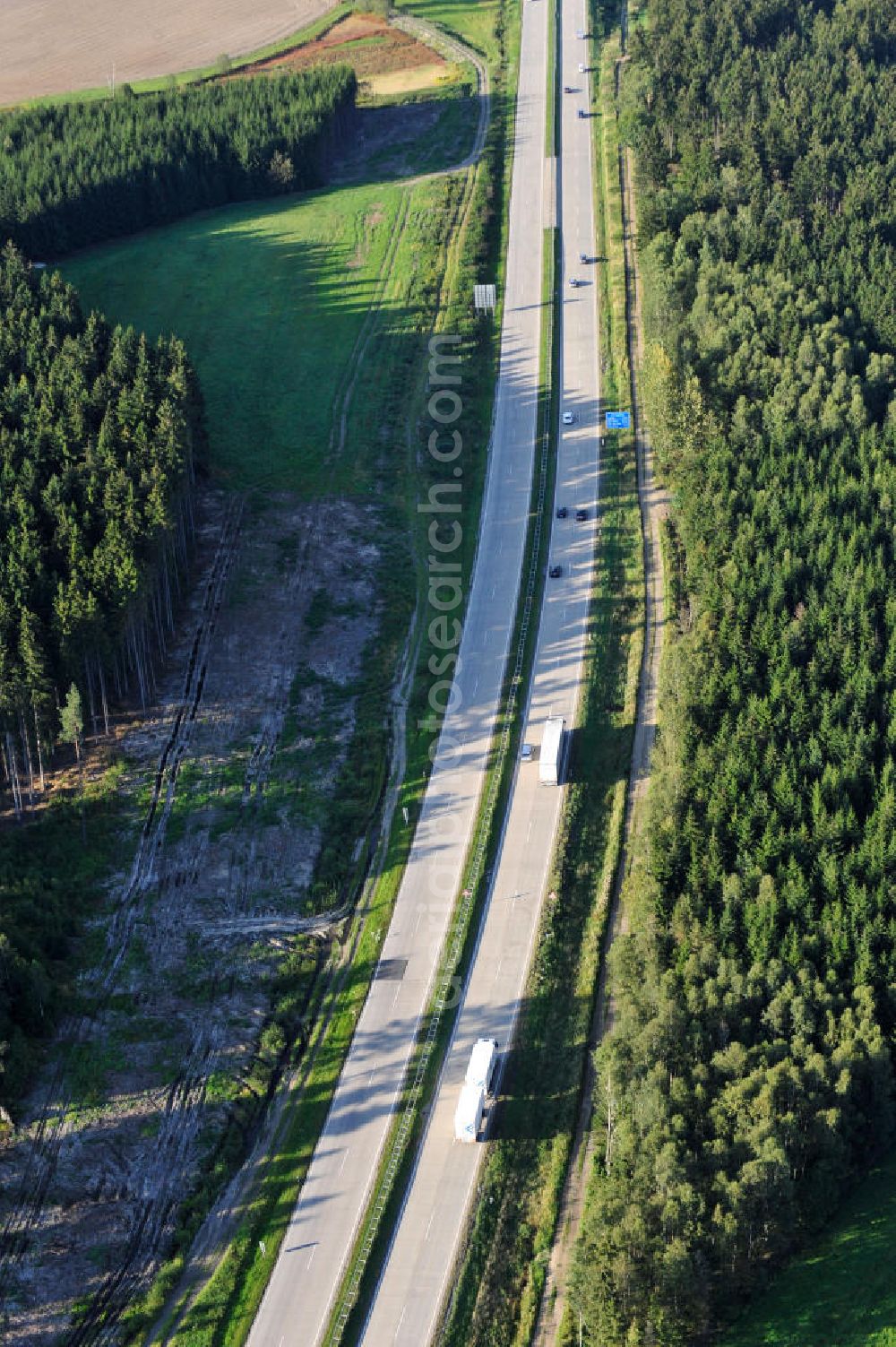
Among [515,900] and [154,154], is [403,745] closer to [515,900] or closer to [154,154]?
[515,900]

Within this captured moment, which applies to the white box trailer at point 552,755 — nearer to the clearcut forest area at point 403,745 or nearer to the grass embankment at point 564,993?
the grass embankment at point 564,993

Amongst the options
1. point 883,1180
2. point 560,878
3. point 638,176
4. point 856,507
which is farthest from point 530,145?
point 883,1180

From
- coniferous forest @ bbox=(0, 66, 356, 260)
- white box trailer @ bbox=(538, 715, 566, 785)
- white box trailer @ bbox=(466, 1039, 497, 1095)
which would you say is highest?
coniferous forest @ bbox=(0, 66, 356, 260)

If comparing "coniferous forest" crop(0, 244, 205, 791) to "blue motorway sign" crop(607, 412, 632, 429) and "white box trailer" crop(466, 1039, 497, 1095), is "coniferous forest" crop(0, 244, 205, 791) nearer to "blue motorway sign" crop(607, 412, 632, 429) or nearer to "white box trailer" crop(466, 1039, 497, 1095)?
"blue motorway sign" crop(607, 412, 632, 429)

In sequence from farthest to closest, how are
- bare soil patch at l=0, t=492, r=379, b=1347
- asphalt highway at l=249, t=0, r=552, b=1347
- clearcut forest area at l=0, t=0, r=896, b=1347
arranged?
bare soil patch at l=0, t=492, r=379, b=1347 < asphalt highway at l=249, t=0, r=552, b=1347 < clearcut forest area at l=0, t=0, r=896, b=1347

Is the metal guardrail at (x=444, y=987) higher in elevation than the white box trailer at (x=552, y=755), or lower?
lower

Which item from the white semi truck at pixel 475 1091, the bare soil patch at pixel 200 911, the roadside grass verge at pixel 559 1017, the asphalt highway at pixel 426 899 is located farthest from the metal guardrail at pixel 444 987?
the bare soil patch at pixel 200 911

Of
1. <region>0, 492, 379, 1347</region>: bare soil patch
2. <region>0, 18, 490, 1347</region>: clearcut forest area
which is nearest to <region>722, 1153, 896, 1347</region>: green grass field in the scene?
<region>0, 18, 490, 1347</region>: clearcut forest area
